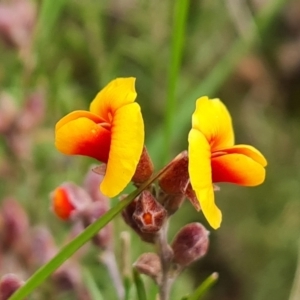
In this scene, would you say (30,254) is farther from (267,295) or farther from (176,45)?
(267,295)

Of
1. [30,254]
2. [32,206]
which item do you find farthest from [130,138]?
[32,206]

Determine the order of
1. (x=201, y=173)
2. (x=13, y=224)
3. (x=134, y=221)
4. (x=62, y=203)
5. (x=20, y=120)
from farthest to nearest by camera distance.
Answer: (x=20, y=120) < (x=13, y=224) < (x=62, y=203) < (x=134, y=221) < (x=201, y=173)

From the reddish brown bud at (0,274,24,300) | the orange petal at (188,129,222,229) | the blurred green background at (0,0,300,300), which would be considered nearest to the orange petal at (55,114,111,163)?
the orange petal at (188,129,222,229)

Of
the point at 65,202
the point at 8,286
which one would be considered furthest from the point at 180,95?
the point at 8,286

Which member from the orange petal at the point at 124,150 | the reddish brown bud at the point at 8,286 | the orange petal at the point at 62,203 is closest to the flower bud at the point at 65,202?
the orange petal at the point at 62,203

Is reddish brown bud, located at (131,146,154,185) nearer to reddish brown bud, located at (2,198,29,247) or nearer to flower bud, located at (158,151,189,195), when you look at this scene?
flower bud, located at (158,151,189,195)

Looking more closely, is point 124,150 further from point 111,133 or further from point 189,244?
point 189,244
